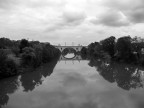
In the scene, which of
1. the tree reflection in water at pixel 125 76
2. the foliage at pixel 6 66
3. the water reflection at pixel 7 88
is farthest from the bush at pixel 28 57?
the tree reflection in water at pixel 125 76

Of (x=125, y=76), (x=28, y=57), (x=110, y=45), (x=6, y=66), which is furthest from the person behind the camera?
(x=110, y=45)

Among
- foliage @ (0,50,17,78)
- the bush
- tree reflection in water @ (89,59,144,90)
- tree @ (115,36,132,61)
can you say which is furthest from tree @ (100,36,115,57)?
foliage @ (0,50,17,78)

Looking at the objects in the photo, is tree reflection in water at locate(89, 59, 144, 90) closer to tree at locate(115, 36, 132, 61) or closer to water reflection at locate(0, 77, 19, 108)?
tree at locate(115, 36, 132, 61)

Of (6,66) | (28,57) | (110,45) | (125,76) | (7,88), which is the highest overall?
(110,45)

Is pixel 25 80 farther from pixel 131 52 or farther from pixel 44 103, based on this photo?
pixel 131 52

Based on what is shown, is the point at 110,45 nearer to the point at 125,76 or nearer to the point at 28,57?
the point at 125,76

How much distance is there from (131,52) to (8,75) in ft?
67.5

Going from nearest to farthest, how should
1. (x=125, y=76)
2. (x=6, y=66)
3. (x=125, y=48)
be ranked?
(x=6, y=66), (x=125, y=76), (x=125, y=48)

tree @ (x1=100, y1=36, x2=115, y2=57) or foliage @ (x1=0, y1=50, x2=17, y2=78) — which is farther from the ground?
tree @ (x1=100, y1=36, x2=115, y2=57)

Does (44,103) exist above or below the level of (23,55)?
below

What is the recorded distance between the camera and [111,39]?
4141cm

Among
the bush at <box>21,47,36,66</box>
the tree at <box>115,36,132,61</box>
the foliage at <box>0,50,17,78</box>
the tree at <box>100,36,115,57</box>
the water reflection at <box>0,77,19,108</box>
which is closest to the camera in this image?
the water reflection at <box>0,77,19,108</box>

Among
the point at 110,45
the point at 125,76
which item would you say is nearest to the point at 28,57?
the point at 125,76

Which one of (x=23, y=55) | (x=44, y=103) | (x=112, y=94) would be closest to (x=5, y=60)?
(x=23, y=55)
